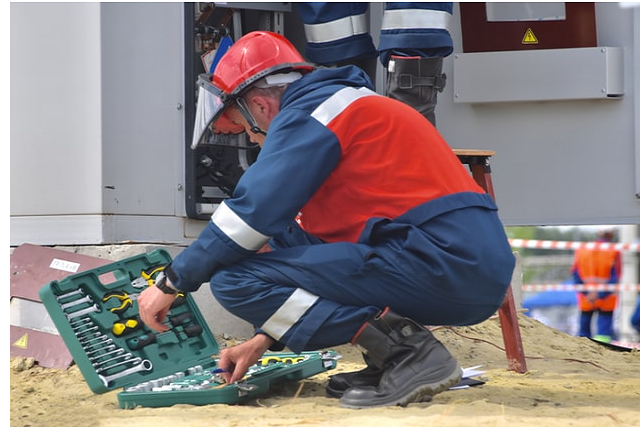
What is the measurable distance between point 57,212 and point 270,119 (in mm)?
1304

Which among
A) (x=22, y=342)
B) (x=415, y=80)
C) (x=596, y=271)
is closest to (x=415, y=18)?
(x=415, y=80)

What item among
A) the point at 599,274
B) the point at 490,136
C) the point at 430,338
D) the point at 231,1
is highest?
the point at 231,1

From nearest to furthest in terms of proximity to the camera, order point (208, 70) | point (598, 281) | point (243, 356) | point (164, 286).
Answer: point (164, 286), point (243, 356), point (208, 70), point (598, 281)

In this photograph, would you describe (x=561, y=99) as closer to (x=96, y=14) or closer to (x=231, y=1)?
(x=231, y=1)

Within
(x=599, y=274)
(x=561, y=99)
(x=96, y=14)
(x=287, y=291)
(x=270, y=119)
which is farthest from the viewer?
(x=599, y=274)

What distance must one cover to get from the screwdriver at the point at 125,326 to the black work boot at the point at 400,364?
833mm

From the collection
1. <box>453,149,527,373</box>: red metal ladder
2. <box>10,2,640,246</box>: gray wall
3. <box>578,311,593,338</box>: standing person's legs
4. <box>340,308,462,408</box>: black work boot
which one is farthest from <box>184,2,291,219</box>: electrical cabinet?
<box>578,311,593,338</box>: standing person's legs

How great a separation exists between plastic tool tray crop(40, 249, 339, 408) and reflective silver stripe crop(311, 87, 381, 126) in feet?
2.70

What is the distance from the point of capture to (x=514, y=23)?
434cm

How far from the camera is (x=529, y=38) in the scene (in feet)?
14.2

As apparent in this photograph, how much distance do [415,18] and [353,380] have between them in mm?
1505

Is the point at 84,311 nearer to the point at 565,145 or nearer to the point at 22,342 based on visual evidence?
the point at 22,342

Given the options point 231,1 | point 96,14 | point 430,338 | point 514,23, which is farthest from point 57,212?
point 514,23

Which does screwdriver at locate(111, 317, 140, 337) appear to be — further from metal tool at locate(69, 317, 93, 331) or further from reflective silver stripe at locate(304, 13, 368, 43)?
reflective silver stripe at locate(304, 13, 368, 43)
